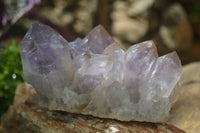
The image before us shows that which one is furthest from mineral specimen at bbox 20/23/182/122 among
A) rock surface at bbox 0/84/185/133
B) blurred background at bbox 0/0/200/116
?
blurred background at bbox 0/0/200/116

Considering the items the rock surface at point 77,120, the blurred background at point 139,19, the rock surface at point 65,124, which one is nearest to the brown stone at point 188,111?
the rock surface at point 77,120

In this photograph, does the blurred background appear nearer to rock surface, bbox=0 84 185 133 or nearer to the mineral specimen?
rock surface, bbox=0 84 185 133

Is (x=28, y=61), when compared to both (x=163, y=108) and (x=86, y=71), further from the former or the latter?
(x=163, y=108)

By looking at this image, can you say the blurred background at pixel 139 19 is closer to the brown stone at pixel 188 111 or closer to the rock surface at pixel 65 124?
the brown stone at pixel 188 111

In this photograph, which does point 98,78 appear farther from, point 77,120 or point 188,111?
point 188,111

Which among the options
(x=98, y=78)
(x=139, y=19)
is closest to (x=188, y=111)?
(x=98, y=78)

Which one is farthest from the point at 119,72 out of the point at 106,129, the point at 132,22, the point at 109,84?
the point at 132,22
